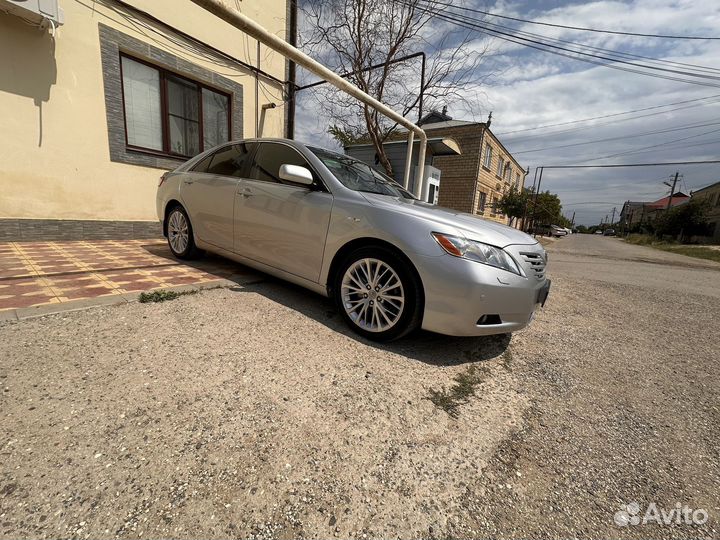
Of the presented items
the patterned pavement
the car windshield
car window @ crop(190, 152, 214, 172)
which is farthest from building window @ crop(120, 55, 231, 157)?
the car windshield

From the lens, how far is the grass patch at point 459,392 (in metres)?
1.81

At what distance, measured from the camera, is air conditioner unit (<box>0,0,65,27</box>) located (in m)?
3.98

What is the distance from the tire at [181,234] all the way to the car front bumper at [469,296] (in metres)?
3.09

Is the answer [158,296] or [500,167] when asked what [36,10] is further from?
[500,167]

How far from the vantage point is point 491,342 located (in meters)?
2.71

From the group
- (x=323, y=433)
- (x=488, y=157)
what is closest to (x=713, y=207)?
(x=488, y=157)

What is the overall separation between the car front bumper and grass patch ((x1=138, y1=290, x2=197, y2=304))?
2.17 m

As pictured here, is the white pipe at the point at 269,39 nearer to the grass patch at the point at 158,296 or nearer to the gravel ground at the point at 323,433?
the grass patch at the point at 158,296

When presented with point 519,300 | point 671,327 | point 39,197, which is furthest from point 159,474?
point 39,197

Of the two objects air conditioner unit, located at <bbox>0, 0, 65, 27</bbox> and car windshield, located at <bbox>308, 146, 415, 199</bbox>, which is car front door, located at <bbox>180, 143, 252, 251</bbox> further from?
air conditioner unit, located at <bbox>0, 0, 65, 27</bbox>

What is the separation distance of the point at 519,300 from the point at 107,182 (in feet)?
21.2

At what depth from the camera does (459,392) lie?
196 cm

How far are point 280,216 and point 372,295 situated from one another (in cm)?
120

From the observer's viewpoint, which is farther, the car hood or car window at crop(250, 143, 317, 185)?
car window at crop(250, 143, 317, 185)
